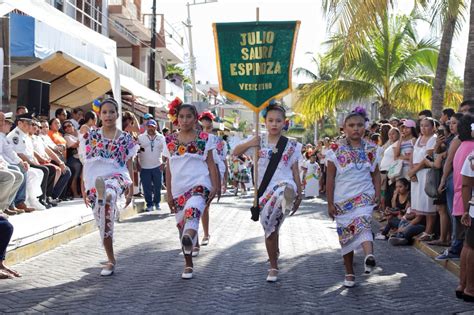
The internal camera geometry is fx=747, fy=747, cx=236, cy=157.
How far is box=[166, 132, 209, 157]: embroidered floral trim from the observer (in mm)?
8055

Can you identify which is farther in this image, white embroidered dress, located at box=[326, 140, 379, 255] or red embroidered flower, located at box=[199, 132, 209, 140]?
red embroidered flower, located at box=[199, 132, 209, 140]

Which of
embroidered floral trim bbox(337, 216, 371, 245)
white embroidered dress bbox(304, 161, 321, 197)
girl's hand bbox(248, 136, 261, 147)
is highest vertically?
girl's hand bbox(248, 136, 261, 147)

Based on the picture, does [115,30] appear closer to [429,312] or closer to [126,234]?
[126,234]

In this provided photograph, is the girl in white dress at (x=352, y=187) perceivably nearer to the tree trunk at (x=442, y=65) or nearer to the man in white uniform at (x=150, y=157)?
the man in white uniform at (x=150, y=157)

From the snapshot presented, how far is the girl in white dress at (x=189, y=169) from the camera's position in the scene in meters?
7.97

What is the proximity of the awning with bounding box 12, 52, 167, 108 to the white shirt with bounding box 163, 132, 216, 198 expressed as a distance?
11.4 metres

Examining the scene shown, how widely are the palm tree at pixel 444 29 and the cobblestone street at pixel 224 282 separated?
5570mm

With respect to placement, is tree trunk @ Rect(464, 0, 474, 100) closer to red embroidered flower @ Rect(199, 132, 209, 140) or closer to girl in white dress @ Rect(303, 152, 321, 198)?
red embroidered flower @ Rect(199, 132, 209, 140)

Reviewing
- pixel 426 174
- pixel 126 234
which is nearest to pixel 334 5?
pixel 426 174

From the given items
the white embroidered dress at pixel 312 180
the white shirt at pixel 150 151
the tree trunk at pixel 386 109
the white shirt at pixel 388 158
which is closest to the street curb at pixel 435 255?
the white shirt at pixel 388 158

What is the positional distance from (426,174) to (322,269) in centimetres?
301

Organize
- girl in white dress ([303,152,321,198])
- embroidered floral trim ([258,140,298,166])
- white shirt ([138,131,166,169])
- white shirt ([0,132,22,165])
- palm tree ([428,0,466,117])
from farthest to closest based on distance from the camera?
1. girl in white dress ([303,152,321,198])
2. white shirt ([138,131,166,169])
3. palm tree ([428,0,466,117])
4. white shirt ([0,132,22,165])
5. embroidered floral trim ([258,140,298,166])

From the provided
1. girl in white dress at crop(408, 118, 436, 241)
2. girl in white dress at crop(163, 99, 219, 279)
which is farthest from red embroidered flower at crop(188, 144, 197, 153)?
girl in white dress at crop(408, 118, 436, 241)

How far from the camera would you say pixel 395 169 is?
501 inches
